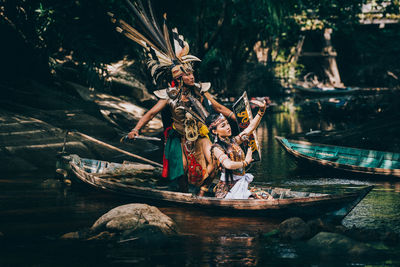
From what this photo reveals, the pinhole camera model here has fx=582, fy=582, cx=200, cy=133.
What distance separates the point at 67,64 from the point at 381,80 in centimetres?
2208

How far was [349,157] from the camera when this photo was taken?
15320 millimetres

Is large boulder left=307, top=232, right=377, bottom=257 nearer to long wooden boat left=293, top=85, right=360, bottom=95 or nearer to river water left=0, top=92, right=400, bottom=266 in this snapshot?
river water left=0, top=92, right=400, bottom=266

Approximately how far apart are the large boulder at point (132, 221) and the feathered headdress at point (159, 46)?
262cm

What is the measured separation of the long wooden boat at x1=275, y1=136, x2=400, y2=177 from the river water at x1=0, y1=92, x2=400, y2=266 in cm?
31

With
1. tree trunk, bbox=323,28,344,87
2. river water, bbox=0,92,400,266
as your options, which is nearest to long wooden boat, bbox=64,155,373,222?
river water, bbox=0,92,400,266

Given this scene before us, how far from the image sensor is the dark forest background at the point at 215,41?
65.9 ft

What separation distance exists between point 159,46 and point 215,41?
60.9ft

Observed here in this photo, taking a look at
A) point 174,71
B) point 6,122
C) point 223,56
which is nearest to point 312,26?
point 223,56

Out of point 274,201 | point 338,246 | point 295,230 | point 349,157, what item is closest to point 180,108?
point 274,201

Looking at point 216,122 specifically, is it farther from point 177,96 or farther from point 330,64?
point 330,64

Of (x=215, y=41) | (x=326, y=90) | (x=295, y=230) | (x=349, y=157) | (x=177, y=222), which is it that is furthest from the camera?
(x=326, y=90)

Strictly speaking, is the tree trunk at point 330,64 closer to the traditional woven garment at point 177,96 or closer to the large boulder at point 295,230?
the traditional woven garment at point 177,96

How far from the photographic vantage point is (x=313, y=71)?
42312mm

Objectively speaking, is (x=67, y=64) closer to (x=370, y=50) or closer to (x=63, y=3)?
(x=63, y=3)
